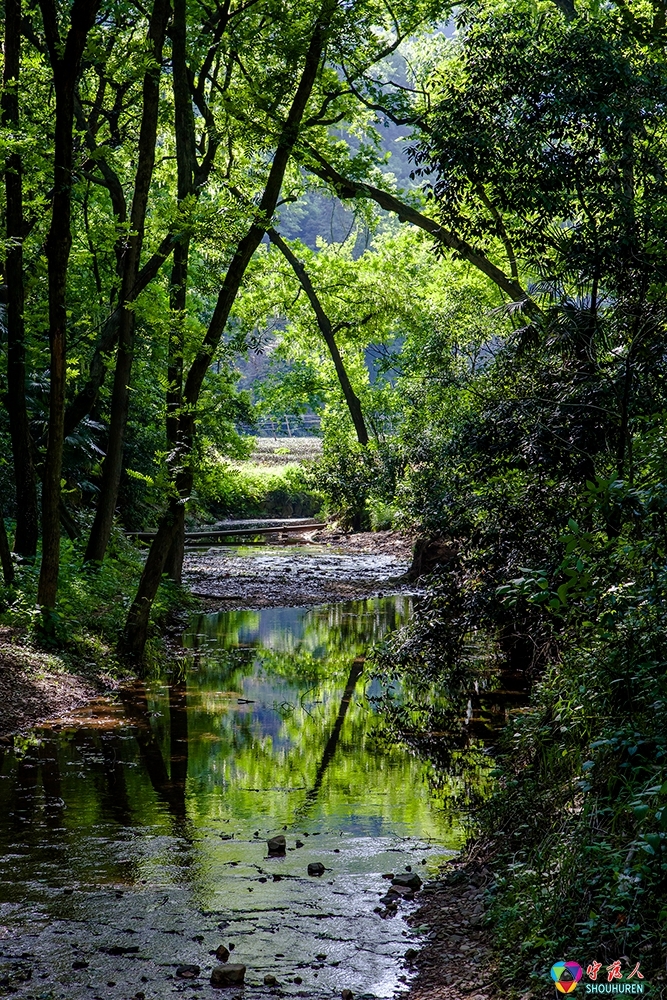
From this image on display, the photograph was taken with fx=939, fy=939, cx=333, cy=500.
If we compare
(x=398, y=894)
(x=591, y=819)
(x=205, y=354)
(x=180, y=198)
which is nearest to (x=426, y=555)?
(x=205, y=354)

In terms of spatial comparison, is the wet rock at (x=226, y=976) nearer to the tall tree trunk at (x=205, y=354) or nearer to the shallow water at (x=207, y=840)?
the shallow water at (x=207, y=840)

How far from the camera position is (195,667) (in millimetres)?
12539

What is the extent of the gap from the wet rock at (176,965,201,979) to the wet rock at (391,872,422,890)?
5.06ft

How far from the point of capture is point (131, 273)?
38.2 ft

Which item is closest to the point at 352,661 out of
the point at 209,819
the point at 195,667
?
the point at 195,667

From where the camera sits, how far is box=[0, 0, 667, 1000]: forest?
15.5ft

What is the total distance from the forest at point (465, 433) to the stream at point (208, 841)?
0.12m

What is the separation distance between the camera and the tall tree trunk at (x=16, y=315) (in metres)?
10.8

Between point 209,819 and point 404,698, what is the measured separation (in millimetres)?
4240

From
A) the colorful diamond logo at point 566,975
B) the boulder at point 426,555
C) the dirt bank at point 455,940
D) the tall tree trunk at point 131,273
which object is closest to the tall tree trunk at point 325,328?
the boulder at point 426,555

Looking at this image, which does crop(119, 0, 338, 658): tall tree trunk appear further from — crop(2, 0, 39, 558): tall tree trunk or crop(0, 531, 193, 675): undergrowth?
crop(2, 0, 39, 558): tall tree trunk

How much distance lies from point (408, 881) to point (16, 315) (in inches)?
345

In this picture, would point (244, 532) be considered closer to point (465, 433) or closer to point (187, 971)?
point (465, 433)

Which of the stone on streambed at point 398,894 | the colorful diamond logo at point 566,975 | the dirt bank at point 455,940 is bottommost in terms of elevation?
the stone on streambed at point 398,894
